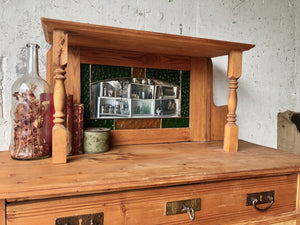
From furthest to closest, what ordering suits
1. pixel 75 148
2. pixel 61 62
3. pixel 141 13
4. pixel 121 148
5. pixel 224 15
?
pixel 224 15, pixel 141 13, pixel 121 148, pixel 75 148, pixel 61 62

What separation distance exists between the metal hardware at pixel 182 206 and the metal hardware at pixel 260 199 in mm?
244

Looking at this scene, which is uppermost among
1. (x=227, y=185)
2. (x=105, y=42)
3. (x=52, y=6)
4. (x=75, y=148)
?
(x=52, y=6)

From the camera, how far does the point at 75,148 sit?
1.15 metres

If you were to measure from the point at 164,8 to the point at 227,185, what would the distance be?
109 centimetres

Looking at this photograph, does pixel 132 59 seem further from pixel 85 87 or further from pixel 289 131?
pixel 289 131

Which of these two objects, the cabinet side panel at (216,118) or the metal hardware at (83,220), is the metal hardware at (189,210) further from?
the cabinet side panel at (216,118)

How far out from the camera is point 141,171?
2.98ft

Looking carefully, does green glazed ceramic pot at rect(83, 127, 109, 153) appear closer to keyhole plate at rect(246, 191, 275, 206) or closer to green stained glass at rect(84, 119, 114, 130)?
green stained glass at rect(84, 119, 114, 130)

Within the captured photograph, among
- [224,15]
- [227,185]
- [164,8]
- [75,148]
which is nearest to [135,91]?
[75,148]

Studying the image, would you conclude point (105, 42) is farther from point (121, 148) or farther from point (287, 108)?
point (287, 108)

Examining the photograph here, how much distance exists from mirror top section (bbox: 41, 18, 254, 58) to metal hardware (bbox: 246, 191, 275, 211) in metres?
0.69

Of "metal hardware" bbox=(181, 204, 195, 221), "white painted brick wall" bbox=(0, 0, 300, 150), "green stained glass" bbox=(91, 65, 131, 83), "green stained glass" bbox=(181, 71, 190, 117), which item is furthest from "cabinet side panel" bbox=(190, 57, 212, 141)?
"metal hardware" bbox=(181, 204, 195, 221)

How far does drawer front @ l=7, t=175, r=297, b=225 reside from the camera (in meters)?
0.78

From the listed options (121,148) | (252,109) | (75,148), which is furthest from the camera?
(252,109)
